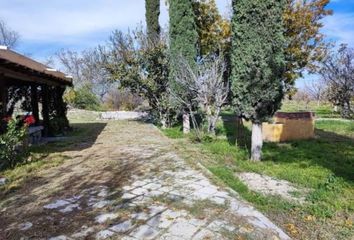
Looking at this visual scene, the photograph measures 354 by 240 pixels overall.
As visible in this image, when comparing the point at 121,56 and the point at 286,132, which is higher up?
the point at 121,56

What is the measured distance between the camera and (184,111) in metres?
13.2

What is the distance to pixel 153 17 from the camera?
56.7ft

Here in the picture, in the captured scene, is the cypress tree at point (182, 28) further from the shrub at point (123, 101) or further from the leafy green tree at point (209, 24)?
the shrub at point (123, 101)

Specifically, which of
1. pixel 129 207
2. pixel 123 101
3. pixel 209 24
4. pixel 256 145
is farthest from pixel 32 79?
pixel 123 101

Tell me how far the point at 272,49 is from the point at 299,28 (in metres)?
10.7

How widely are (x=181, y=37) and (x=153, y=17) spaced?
4.76 metres

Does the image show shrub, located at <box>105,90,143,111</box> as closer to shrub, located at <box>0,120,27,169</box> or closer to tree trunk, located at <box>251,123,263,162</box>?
shrub, located at <box>0,120,27,169</box>

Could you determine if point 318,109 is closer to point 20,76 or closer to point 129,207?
point 20,76

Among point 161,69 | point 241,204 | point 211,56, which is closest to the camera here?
point 241,204

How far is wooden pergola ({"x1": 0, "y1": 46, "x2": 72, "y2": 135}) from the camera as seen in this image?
27.7ft

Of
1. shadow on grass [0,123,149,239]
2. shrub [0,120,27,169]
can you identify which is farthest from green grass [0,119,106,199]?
shrub [0,120,27,169]

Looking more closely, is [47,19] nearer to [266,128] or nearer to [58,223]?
[266,128]

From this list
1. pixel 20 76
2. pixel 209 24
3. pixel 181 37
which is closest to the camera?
pixel 20 76

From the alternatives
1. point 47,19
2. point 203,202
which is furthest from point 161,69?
point 47,19
